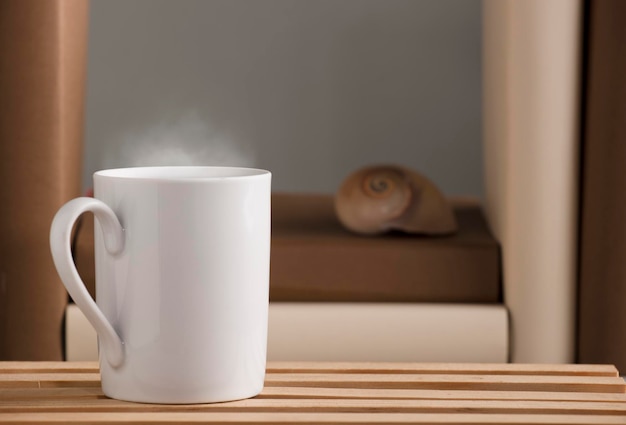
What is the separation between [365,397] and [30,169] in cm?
50

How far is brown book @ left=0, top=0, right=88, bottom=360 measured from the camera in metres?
0.79

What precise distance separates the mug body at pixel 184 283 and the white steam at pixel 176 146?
4.24 ft

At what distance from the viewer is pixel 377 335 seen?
807 millimetres

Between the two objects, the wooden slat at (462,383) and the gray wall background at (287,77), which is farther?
the gray wall background at (287,77)

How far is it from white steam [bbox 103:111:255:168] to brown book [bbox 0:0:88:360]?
0.86m

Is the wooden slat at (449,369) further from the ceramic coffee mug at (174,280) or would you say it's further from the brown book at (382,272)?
the brown book at (382,272)

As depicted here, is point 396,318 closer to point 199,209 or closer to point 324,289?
point 324,289

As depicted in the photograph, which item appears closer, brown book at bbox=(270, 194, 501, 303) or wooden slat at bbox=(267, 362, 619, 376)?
wooden slat at bbox=(267, 362, 619, 376)

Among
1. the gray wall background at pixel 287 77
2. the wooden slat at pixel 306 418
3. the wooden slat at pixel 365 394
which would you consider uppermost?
the gray wall background at pixel 287 77

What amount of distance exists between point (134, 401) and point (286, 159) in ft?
4.52

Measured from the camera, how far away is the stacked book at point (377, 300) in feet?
2.64

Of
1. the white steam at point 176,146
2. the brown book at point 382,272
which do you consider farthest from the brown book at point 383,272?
the white steam at point 176,146

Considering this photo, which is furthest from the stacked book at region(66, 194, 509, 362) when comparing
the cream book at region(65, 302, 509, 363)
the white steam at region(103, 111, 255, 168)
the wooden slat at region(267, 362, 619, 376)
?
the white steam at region(103, 111, 255, 168)

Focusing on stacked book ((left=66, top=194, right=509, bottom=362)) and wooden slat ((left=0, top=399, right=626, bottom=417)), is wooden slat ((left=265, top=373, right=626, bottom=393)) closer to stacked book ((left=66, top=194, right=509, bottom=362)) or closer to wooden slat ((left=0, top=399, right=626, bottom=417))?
wooden slat ((left=0, top=399, right=626, bottom=417))
